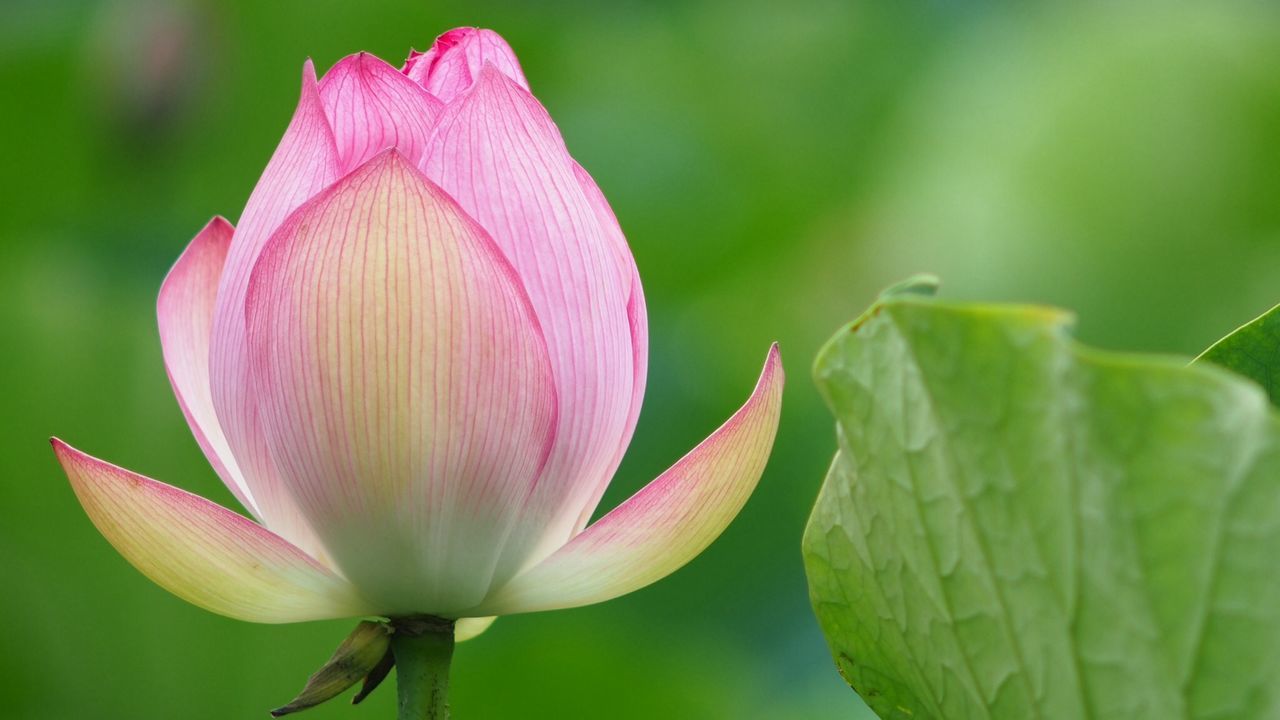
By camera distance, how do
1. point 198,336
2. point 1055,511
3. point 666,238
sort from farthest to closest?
point 666,238
point 198,336
point 1055,511

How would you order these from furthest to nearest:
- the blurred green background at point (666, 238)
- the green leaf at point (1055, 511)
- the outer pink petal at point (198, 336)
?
the blurred green background at point (666, 238) < the outer pink petal at point (198, 336) < the green leaf at point (1055, 511)

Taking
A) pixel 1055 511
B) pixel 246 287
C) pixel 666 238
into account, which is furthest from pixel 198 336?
pixel 666 238

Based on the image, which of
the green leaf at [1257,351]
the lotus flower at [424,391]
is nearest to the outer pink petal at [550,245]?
the lotus flower at [424,391]

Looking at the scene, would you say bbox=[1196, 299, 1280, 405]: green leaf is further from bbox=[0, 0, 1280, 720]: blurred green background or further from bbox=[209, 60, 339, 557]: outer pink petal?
bbox=[0, 0, 1280, 720]: blurred green background

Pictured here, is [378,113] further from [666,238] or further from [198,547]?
[666,238]

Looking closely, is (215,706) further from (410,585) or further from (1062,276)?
(410,585)

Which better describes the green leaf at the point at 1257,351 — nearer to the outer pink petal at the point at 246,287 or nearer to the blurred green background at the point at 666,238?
the outer pink petal at the point at 246,287
